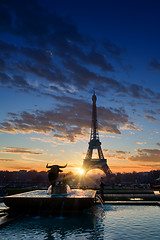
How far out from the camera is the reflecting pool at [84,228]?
8.98m

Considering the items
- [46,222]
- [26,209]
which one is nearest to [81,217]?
[46,222]

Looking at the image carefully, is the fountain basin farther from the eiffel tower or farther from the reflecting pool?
the eiffel tower

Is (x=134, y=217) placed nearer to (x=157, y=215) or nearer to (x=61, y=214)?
(x=157, y=215)

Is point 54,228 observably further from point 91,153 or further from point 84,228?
point 91,153

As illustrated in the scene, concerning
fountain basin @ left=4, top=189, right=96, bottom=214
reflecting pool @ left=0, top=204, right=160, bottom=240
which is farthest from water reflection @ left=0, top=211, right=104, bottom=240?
fountain basin @ left=4, top=189, right=96, bottom=214

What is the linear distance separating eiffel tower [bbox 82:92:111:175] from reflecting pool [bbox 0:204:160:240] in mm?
72638

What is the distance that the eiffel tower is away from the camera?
84.8 metres

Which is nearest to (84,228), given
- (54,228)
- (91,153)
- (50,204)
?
(54,228)

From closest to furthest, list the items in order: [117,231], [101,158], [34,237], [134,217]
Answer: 1. [34,237]
2. [117,231]
3. [134,217]
4. [101,158]

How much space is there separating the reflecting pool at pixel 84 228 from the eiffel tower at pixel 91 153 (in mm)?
72638

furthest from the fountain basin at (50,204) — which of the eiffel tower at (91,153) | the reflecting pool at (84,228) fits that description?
the eiffel tower at (91,153)

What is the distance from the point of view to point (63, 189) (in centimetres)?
1830

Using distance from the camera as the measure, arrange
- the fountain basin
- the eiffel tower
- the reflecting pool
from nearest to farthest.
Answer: the reflecting pool
the fountain basin
the eiffel tower

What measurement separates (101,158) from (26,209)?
73987mm
